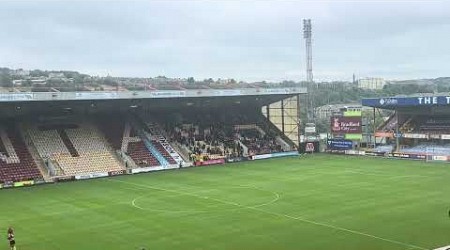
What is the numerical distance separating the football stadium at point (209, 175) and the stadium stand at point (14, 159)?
5.4 inches

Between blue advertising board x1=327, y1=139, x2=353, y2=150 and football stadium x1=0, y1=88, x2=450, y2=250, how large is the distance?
0.28 m

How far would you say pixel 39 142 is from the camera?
5275 centimetres

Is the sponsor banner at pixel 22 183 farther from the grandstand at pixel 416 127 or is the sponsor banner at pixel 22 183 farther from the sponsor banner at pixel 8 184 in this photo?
the grandstand at pixel 416 127

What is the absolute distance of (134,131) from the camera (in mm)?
59406

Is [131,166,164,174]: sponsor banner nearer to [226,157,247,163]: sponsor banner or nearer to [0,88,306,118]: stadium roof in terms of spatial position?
[0,88,306,118]: stadium roof

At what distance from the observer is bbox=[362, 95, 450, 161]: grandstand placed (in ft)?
187

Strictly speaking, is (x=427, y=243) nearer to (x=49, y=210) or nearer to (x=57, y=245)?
(x=57, y=245)

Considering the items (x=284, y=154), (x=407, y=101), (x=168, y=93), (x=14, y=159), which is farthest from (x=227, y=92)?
(x=14, y=159)

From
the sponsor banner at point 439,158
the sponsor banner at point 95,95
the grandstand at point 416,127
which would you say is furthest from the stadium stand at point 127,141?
the sponsor banner at point 439,158

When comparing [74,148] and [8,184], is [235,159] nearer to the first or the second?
[74,148]

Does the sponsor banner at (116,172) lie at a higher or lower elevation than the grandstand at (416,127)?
lower

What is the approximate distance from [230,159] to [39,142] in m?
18.9

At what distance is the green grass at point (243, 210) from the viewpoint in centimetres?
2400

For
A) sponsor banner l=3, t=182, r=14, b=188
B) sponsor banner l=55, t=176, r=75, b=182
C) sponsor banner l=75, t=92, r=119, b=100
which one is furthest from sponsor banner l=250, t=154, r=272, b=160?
sponsor banner l=3, t=182, r=14, b=188
